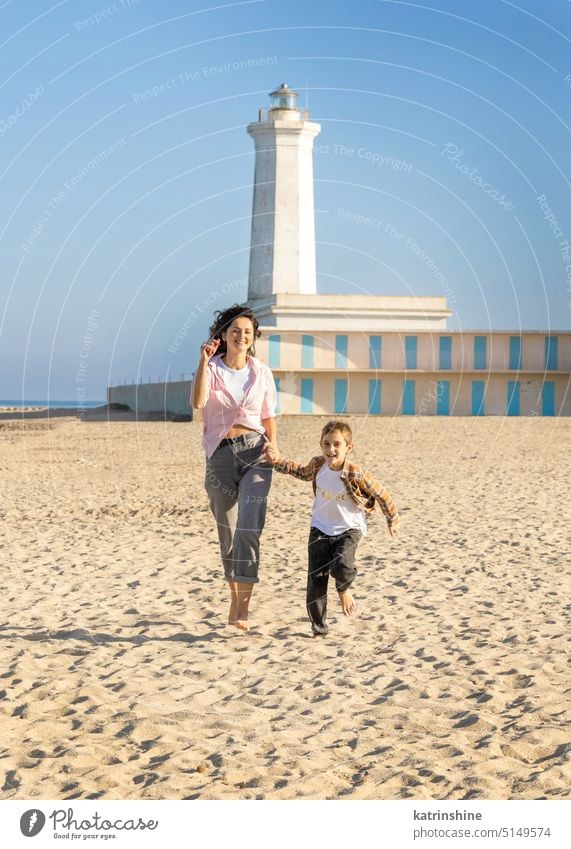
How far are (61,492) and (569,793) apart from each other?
11757 mm

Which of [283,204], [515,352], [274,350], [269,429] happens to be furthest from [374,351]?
[269,429]

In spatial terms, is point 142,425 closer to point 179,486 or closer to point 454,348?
point 454,348

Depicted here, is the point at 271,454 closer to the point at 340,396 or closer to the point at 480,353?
the point at 340,396

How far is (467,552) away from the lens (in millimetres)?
9703

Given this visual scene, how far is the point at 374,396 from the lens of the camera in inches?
1374

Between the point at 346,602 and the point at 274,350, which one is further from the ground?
the point at 274,350

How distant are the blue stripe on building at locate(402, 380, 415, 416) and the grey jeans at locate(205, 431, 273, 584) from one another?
1134 inches

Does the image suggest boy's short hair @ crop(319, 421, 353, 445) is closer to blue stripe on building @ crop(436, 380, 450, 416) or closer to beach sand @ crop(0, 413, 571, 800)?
beach sand @ crop(0, 413, 571, 800)

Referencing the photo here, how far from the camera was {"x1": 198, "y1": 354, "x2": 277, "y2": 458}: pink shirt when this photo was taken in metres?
6.14

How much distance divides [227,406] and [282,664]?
55.6 inches

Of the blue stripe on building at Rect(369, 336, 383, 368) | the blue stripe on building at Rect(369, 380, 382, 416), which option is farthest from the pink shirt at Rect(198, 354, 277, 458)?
the blue stripe on building at Rect(369, 380, 382, 416)

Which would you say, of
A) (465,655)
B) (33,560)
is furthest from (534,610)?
(33,560)

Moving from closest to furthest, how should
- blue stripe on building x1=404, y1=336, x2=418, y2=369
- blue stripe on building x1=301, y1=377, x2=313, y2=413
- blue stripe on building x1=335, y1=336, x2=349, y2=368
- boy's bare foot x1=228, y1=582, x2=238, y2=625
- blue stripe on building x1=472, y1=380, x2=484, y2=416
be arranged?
boy's bare foot x1=228, y1=582, x2=238, y2=625 → blue stripe on building x1=301, y1=377, x2=313, y2=413 → blue stripe on building x1=335, y1=336, x2=349, y2=368 → blue stripe on building x1=404, y1=336, x2=418, y2=369 → blue stripe on building x1=472, y1=380, x2=484, y2=416
